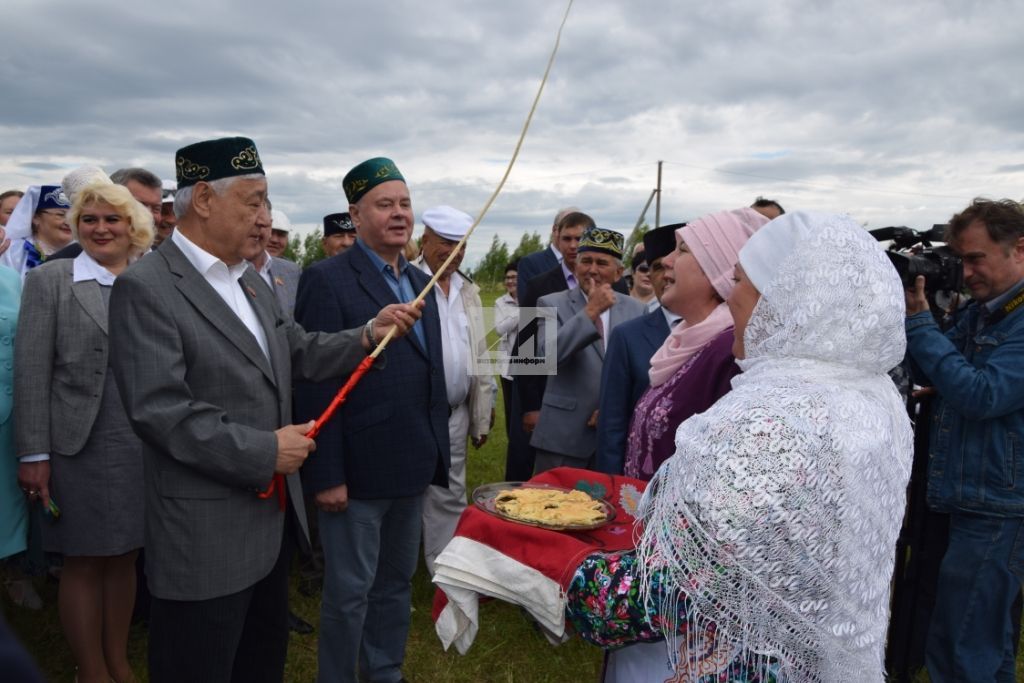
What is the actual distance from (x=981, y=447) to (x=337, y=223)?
177 inches

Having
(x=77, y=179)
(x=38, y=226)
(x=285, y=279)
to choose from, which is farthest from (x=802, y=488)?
(x=38, y=226)

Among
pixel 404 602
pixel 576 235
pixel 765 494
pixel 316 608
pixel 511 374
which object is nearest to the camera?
pixel 765 494

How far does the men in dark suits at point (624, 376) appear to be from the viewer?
323 centimetres

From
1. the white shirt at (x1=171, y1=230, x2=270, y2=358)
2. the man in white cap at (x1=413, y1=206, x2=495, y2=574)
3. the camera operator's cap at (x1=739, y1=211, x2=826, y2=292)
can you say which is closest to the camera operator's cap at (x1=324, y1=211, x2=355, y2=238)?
the man in white cap at (x1=413, y1=206, x2=495, y2=574)

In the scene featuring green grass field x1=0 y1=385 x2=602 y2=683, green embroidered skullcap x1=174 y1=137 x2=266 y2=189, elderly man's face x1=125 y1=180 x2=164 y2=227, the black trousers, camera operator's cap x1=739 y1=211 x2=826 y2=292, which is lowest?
green grass field x1=0 y1=385 x2=602 y2=683

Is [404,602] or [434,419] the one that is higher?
[434,419]

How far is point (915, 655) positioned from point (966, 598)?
2.28 feet

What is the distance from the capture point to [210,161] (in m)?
2.22

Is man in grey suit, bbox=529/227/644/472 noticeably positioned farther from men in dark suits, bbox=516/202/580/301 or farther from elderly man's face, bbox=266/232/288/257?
elderly man's face, bbox=266/232/288/257

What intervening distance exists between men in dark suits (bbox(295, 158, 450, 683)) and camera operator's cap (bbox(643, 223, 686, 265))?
1.12 m

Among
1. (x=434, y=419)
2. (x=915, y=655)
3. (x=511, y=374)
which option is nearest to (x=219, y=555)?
(x=434, y=419)

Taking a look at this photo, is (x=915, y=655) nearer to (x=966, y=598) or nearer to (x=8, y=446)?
(x=966, y=598)

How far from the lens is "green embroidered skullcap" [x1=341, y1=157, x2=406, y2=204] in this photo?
322 cm

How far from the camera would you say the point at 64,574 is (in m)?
3.11
